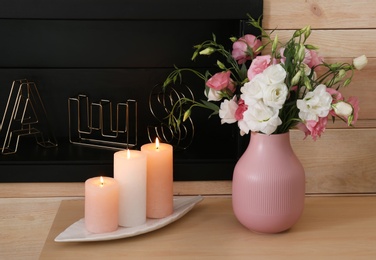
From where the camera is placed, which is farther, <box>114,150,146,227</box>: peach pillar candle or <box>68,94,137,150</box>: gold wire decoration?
<box>68,94,137,150</box>: gold wire decoration

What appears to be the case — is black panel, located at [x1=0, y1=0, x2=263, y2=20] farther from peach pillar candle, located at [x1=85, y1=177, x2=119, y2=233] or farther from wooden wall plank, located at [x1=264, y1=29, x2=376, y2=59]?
peach pillar candle, located at [x1=85, y1=177, x2=119, y2=233]

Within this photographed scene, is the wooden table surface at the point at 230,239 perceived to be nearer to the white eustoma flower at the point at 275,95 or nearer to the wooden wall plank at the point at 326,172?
the wooden wall plank at the point at 326,172

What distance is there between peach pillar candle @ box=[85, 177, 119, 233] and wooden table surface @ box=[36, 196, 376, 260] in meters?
0.04

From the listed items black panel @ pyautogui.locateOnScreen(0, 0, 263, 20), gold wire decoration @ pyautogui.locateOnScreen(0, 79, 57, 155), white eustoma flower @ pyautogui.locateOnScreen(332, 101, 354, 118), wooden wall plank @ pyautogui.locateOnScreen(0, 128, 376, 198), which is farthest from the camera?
gold wire decoration @ pyautogui.locateOnScreen(0, 79, 57, 155)

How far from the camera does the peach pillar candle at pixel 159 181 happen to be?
164 centimetres

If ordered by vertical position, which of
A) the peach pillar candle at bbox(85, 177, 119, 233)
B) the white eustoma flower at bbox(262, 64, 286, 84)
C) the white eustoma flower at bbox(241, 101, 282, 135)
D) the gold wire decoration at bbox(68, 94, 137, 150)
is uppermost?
the white eustoma flower at bbox(262, 64, 286, 84)

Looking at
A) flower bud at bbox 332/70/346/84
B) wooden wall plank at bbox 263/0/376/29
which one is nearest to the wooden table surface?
flower bud at bbox 332/70/346/84

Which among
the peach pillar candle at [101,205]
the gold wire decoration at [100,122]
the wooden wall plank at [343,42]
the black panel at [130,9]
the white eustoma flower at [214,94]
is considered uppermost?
the black panel at [130,9]

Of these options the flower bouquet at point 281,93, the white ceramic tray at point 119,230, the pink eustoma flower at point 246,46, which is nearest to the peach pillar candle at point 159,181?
the white ceramic tray at point 119,230

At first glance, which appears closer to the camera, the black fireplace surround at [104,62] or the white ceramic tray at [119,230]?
the white ceramic tray at [119,230]

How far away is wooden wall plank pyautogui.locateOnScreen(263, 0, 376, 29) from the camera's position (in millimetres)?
1728

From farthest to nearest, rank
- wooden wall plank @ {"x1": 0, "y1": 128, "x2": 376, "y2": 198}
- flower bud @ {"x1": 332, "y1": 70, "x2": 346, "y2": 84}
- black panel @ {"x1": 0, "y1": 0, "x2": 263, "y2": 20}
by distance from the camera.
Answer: wooden wall plank @ {"x1": 0, "y1": 128, "x2": 376, "y2": 198}
black panel @ {"x1": 0, "y1": 0, "x2": 263, "y2": 20}
flower bud @ {"x1": 332, "y1": 70, "x2": 346, "y2": 84}

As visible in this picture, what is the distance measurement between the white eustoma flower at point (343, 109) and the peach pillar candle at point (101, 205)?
19.8 inches

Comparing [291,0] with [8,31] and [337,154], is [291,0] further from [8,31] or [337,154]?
[8,31]
